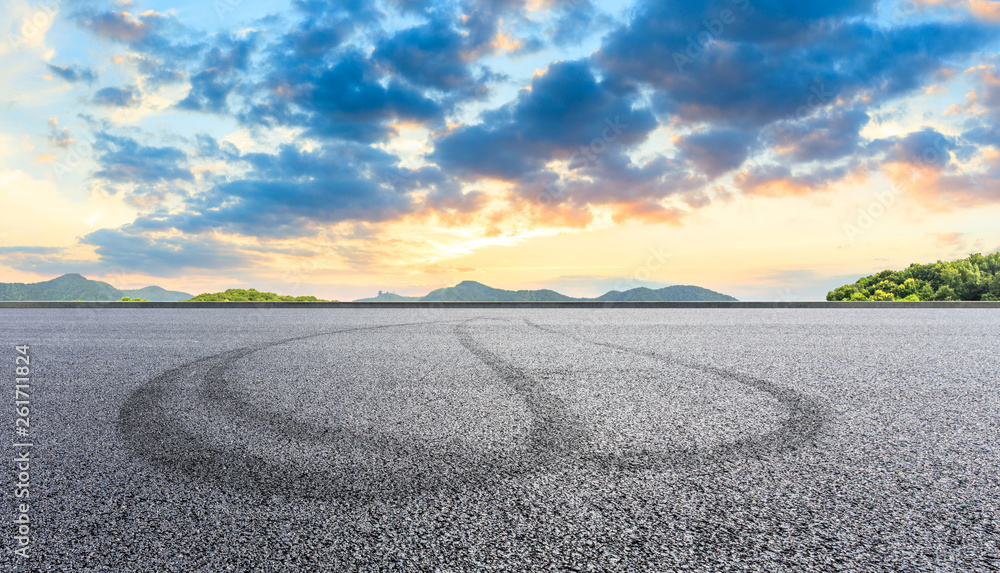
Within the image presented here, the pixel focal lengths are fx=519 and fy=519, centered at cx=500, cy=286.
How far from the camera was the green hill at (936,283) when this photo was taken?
28875 mm

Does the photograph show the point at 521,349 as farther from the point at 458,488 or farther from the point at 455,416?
the point at 458,488

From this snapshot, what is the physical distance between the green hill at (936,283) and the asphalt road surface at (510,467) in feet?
99.5

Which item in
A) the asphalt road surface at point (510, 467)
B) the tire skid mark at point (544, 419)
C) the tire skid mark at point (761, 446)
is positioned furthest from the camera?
the tire skid mark at point (544, 419)

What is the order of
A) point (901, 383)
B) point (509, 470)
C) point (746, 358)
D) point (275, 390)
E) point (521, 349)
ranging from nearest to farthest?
1. point (509, 470)
2. point (275, 390)
3. point (901, 383)
4. point (746, 358)
5. point (521, 349)

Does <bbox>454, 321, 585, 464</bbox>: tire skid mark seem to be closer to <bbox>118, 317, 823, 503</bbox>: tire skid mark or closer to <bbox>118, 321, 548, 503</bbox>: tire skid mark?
<bbox>118, 317, 823, 503</bbox>: tire skid mark

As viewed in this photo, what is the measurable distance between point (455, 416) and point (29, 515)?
7.45 feet

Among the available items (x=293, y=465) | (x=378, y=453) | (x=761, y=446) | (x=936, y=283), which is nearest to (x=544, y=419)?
(x=378, y=453)

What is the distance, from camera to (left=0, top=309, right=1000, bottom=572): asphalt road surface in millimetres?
1932

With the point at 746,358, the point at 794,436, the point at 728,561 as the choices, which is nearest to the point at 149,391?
the point at 728,561

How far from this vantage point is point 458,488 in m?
2.45

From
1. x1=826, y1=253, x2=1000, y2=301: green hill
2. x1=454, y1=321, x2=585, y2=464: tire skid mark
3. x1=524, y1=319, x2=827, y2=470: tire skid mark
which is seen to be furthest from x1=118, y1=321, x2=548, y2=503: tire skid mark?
x1=826, y1=253, x2=1000, y2=301: green hill

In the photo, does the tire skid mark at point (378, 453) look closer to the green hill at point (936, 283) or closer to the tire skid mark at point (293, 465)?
the tire skid mark at point (293, 465)

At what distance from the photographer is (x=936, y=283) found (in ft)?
→ 102

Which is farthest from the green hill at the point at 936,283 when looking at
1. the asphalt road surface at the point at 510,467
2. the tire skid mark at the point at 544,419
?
the tire skid mark at the point at 544,419
